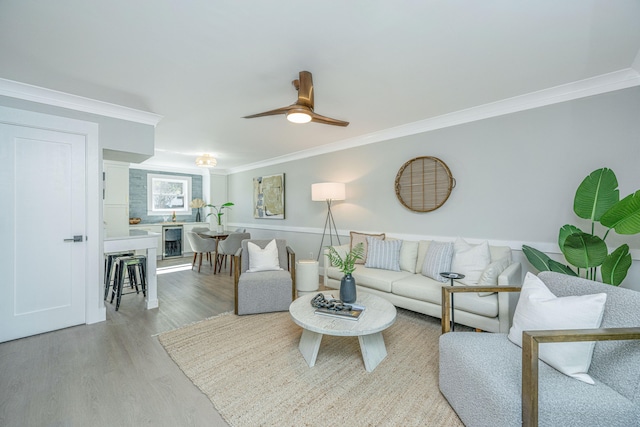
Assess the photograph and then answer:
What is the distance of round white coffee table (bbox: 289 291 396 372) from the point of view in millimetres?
1979

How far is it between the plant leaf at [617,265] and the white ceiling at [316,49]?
1.54m

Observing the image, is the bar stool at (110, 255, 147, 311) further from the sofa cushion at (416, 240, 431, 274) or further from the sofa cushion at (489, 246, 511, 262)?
the sofa cushion at (489, 246, 511, 262)

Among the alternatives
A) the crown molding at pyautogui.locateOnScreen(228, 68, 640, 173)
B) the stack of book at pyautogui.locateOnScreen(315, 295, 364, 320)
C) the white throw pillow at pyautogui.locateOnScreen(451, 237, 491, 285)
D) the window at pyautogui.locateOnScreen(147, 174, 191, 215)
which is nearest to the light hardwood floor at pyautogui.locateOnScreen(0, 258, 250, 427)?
the stack of book at pyautogui.locateOnScreen(315, 295, 364, 320)

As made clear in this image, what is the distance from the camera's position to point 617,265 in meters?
2.12

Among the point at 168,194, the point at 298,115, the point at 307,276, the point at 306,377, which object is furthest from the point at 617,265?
the point at 168,194

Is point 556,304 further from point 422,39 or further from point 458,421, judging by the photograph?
point 422,39

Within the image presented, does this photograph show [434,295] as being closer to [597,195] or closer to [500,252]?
[500,252]

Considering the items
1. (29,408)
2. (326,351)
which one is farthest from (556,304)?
(29,408)

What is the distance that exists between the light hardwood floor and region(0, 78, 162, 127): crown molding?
7.70 ft

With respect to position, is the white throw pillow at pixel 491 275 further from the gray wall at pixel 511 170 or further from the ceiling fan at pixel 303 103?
the ceiling fan at pixel 303 103

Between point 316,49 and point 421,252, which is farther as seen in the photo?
point 421,252

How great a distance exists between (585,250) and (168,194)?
25.9ft

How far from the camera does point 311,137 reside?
4.40 metres

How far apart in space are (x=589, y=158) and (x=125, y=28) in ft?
13.2
